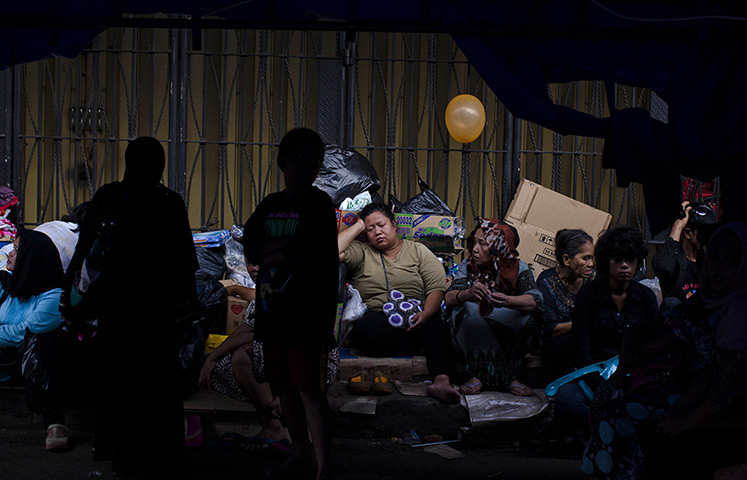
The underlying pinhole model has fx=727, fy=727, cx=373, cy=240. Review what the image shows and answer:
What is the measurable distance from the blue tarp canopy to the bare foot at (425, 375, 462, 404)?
70.7 inches

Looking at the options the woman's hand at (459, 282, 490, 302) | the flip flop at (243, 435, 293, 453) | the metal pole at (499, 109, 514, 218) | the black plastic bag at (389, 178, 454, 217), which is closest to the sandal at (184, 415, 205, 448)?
the flip flop at (243, 435, 293, 453)

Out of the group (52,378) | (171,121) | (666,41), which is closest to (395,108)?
(171,121)

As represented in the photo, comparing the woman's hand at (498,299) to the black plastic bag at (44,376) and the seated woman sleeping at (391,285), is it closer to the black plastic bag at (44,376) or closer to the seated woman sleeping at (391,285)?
the seated woman sleeping at (391,285)

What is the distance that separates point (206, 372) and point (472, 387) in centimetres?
176

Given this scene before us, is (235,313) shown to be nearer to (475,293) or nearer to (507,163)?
(475,293)

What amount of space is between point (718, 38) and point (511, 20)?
3.36 feet

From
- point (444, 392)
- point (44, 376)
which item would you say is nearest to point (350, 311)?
point (444, 392)

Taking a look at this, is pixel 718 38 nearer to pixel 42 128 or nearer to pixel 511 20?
pixel 511 20

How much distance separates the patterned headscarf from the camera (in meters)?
5.07

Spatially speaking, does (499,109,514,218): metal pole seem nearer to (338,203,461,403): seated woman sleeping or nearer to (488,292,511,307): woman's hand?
(338,203,461,403): seated woman sleeping

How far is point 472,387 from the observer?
193 inches

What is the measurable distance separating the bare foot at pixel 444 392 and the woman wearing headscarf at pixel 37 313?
234 cm

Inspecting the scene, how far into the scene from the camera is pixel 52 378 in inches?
173

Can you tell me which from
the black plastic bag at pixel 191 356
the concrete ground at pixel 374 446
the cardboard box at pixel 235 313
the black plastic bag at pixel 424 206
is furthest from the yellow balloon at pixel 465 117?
the black plastic bag at pixel 191 356
